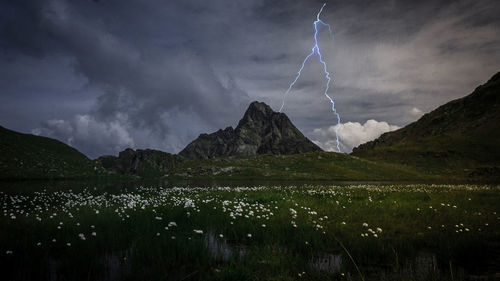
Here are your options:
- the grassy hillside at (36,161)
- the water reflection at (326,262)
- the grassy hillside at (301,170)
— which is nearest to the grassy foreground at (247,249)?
the water reflection at (326,262)

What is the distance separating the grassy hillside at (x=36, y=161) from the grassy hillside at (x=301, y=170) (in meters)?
33.1

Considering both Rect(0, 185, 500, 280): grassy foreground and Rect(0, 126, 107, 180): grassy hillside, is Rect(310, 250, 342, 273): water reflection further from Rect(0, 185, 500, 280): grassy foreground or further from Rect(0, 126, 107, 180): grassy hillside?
Rect(0, 126, 107, 180): grassy hillside

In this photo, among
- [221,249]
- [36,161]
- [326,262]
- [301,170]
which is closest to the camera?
[326,262]

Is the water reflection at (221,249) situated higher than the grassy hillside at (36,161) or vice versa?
the grassy hillside at (36,161)

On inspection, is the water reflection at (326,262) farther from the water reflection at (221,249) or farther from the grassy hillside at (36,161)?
the grassy hillside at (36,161)

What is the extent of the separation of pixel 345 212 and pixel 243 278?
9.03 m

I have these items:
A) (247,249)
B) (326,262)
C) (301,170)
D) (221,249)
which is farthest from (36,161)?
(301,170)

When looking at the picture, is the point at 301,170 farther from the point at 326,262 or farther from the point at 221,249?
the point at 326,262

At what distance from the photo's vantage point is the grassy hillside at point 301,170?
87.2 m

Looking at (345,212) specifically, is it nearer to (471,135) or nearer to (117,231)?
(117,231)

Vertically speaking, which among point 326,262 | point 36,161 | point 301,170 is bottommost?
point 326,262

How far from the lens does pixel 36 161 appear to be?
57188 mm

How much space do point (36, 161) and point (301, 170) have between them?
79291mm

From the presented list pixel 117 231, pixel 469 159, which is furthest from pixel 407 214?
pixel 469 159
